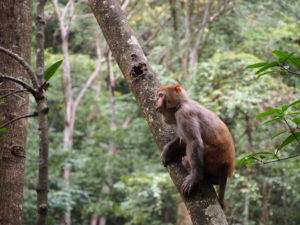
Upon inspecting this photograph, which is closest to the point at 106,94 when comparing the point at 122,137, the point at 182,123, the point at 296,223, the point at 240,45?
the point at 122,137

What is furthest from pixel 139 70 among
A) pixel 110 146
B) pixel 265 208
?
pixel 110 146

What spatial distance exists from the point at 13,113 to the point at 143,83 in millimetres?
932

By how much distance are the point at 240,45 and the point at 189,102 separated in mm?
9552

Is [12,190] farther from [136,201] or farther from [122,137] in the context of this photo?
[122,137]

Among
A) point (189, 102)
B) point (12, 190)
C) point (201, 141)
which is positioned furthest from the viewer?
point (189, 102)

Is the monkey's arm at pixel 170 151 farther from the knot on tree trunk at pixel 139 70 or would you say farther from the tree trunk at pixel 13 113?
the tree trunk at pixel 13 113

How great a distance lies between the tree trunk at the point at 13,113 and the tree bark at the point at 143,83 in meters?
0.56

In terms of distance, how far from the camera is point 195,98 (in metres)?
8.70

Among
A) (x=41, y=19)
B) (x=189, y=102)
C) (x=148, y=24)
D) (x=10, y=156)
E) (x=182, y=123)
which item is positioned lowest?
(x=10, y=156)

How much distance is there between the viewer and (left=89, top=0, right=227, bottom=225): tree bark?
2.14m

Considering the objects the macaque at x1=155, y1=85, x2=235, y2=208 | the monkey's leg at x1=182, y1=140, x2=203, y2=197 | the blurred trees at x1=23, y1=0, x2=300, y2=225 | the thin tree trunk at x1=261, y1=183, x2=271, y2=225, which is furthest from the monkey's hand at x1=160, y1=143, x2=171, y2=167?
the thin tree trunk at x1=261, y1=183, x2=271, y2=225

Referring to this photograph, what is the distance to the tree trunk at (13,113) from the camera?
94.1 inches

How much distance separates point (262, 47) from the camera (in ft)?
37.1

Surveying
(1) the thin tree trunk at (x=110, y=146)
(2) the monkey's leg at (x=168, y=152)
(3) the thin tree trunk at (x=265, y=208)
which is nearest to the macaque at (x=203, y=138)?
(2) the monkey's leg at (x=168, y=152)
